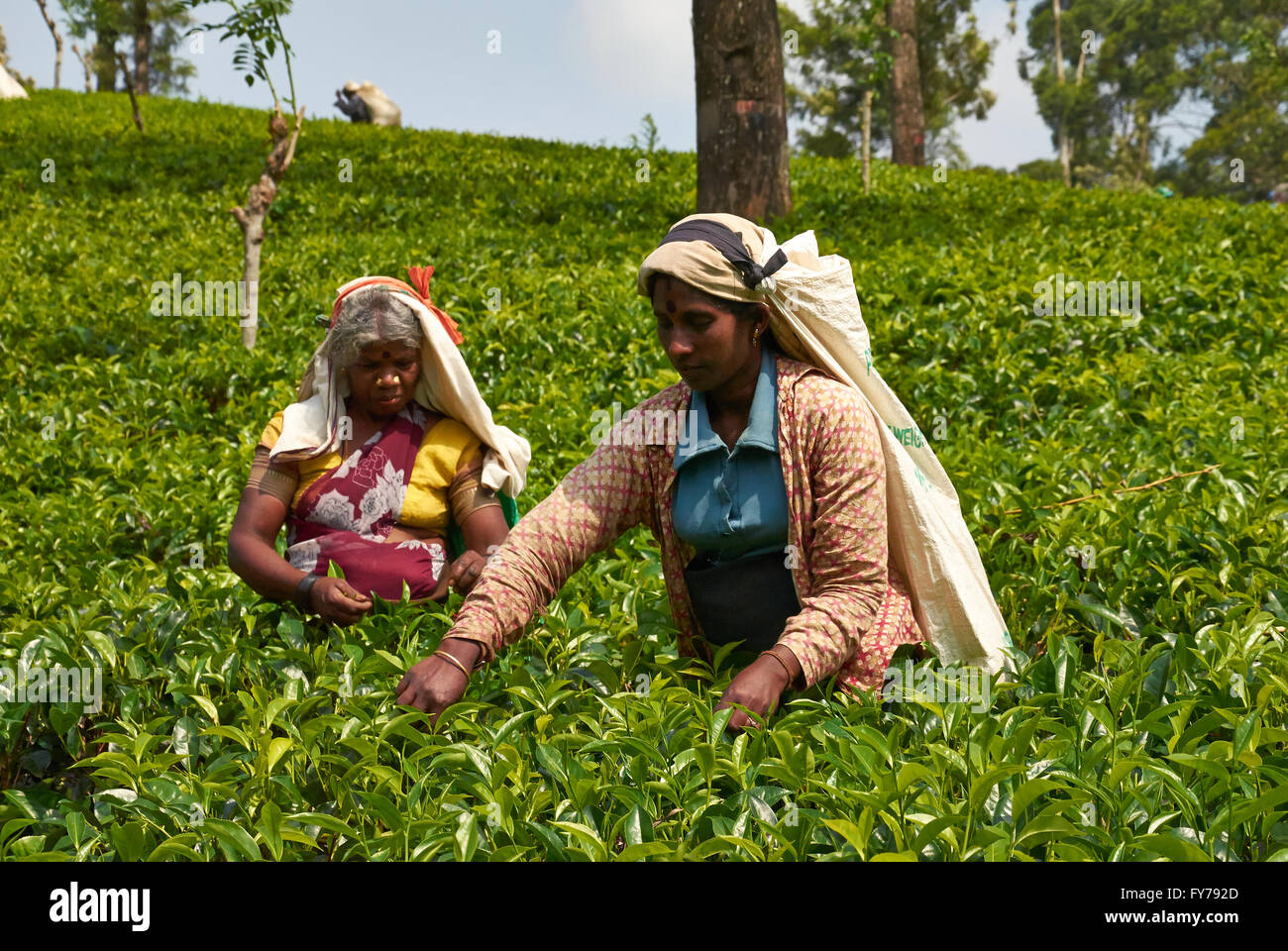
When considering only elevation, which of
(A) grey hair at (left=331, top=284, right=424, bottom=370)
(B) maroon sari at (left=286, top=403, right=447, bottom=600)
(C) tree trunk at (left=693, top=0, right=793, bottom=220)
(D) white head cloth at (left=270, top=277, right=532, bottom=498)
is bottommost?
(B) maroon sari at (left=286, top=403, right=447, bottom=600)

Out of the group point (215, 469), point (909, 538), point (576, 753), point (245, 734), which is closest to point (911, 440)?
point (909, 538)

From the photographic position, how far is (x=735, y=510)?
8.40ft

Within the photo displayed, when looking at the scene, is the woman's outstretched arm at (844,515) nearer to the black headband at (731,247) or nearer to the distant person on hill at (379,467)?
the black headband at (731,247)

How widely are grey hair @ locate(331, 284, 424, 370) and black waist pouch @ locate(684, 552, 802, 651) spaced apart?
1205mm

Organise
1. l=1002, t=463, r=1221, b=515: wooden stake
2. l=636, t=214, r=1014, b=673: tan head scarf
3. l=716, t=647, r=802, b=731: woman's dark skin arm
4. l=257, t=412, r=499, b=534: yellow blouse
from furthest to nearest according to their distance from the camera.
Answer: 1. l=1002, t=463, r=1221, b=515: wooden stake
2. l=257, t=412, r=499, b=534: yellow blouse
3. l=636, t=214, r=1014, b=673: tan head scarf
4. l=716, t=647, r=802, b=731: woman's dark skin arm

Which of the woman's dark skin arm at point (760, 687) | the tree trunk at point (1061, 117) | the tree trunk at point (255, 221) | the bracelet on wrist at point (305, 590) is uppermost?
the tree trunk at point (1061, 117)

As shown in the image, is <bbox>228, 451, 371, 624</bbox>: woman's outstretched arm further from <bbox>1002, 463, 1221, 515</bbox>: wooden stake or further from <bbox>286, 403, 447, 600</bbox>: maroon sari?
<bbox>1002, 463, 1221, 515</bbox>: wooden stake

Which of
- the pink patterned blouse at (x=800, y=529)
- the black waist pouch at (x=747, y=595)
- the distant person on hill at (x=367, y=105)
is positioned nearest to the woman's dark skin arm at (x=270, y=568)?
the pink patterned blouse at (x=800, y=529)

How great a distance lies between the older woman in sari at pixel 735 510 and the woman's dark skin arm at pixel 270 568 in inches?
27.0

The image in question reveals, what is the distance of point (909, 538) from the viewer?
262cm

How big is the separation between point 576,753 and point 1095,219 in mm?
9924

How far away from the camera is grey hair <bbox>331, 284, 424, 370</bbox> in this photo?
10.7 feet

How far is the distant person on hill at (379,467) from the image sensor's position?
3.28 m

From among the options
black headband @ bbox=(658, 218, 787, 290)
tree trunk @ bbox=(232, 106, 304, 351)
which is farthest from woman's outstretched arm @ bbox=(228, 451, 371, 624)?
tree trunk @ bbox=(232, 106, 304, 351)
